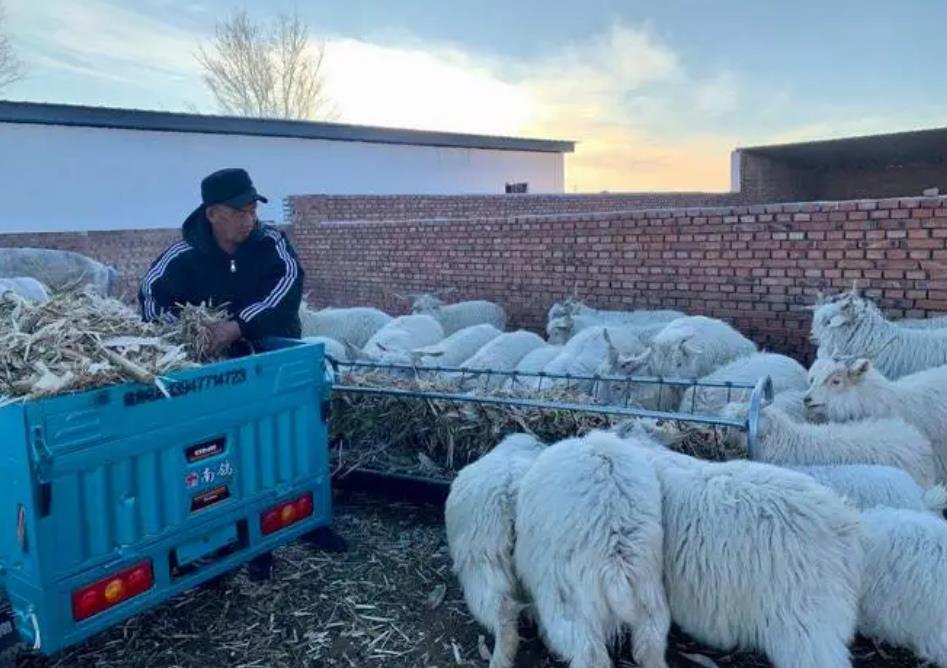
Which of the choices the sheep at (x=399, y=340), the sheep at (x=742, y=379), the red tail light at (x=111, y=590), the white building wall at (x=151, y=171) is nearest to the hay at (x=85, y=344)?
the red tail light at (x=111, y=590)

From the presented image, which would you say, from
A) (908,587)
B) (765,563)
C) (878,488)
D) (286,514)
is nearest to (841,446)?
(878,488)

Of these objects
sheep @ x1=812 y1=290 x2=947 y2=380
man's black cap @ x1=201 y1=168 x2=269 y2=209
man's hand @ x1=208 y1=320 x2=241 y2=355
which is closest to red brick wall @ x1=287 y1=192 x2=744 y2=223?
sheep @ x1=812 y1=290 x2=947 y2=380

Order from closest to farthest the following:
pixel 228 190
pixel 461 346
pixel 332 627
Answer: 1. pixel 332 627
2. pixel 228 190
3. pixel 461 346

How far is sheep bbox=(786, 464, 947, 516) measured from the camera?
156 inches

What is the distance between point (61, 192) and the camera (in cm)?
1775

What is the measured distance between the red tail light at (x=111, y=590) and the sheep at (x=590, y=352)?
11.7 feet

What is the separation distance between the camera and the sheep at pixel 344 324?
9.66 metres

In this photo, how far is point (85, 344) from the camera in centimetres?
347

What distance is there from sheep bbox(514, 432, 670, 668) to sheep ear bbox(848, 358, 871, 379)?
260 cm

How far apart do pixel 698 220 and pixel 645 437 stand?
469cm

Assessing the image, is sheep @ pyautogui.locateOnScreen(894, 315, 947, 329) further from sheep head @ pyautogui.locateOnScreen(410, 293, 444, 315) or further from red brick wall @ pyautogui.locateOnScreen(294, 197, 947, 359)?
sheep head @ pyautogui.locateOnScreen(410, 293, 444, 315)

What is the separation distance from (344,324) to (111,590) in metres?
6.78

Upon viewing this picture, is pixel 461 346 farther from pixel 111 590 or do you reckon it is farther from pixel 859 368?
pixel 111 590

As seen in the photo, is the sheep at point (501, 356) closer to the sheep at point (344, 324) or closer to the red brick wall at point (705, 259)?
the red brick wall at point (705, 259)
